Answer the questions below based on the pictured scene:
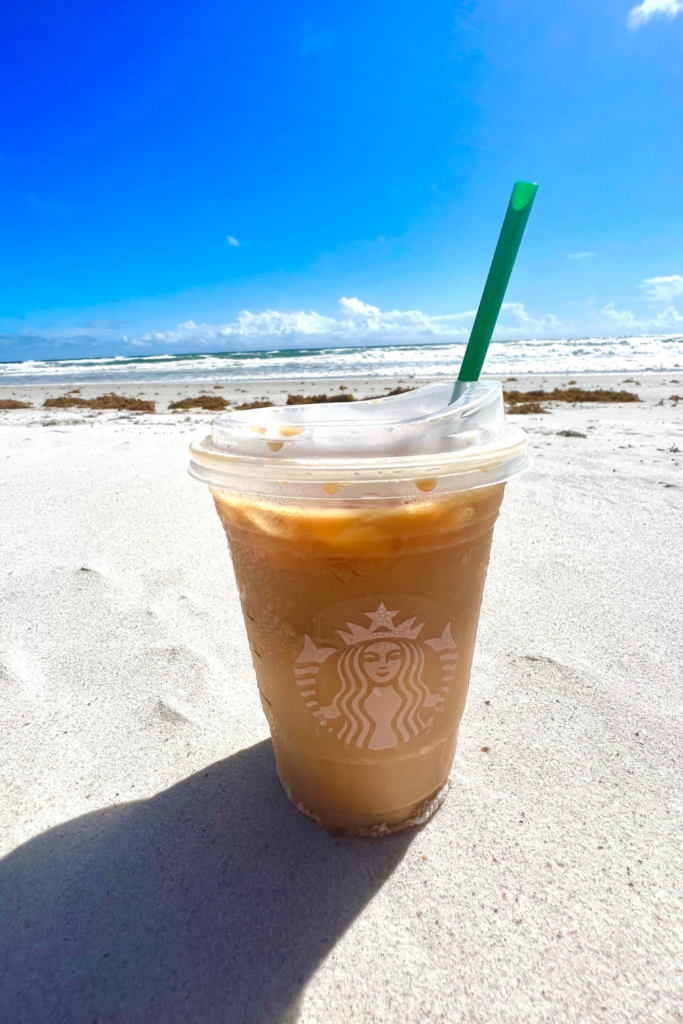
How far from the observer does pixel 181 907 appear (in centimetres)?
96

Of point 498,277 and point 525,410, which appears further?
point 525,410

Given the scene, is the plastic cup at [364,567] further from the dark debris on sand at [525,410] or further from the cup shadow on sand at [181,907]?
the dark debris on sand at [525,410]

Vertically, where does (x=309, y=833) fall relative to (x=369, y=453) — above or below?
below

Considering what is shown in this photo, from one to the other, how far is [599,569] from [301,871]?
1660mm

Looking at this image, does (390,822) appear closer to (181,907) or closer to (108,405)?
(181,907)

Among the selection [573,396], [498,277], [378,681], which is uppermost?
[498,277]

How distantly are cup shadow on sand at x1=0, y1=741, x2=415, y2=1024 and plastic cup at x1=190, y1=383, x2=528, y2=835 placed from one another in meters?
0.14

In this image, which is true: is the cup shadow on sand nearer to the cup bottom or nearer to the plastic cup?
the cup bottom

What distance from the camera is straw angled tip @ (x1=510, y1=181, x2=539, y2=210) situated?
0.91 m

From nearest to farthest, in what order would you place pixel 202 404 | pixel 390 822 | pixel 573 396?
pixel 390 822
pixel 573 396
pixel 202 404

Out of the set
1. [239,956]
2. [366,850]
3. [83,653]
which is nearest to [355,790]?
[366,850]

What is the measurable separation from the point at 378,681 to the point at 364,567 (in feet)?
0.69

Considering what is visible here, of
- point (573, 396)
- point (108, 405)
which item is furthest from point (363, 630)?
point (573, 396)

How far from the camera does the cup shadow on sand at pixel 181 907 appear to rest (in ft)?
2.73
